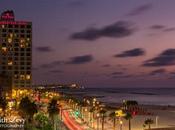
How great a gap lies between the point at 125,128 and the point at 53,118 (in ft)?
61.7

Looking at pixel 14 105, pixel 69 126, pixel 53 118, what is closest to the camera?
pixel 53 118

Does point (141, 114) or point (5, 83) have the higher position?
point (5, 83)

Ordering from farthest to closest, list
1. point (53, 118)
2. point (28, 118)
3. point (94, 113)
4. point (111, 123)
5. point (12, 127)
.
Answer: point (94, 113), point (111, 123), point (53, 118), point (28, 118), point (12, 127)

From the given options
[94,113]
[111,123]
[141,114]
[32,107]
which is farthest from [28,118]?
[141,114]

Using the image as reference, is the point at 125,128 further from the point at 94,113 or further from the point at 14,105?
the point at 14,105

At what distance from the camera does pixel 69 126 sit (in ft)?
Answer: 362

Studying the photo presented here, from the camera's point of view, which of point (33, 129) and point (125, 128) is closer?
point (33, 129)

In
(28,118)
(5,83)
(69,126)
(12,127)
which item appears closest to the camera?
(12,127)

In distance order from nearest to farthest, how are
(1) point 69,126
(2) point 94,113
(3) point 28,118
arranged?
1. (3) point 28,118
2. (1) point 69,126
3. (2) point 94,113

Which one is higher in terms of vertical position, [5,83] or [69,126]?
[5,83]

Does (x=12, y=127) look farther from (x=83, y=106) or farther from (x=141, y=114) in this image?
(x=83, y=106)

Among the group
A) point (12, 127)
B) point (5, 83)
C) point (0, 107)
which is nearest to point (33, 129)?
point (12, 127)

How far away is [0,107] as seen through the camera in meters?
109

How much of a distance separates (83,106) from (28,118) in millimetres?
90928
